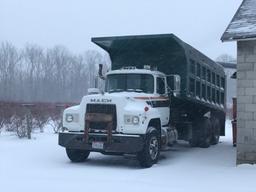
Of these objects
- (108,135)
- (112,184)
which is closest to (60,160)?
(108,135)

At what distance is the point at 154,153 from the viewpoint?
12.7 metres

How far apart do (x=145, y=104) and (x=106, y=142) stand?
143 cm

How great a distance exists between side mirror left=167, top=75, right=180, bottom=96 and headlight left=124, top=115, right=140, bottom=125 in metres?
2.17

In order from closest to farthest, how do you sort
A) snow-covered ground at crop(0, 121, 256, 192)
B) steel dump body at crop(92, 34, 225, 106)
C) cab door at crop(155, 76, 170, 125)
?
1. snow-covered ground at crop(0, 121, 256, 192)
2. cab door at crop(155, 76, 170, 125)
3. steel dump body at crop(92, 34, 225, 106)

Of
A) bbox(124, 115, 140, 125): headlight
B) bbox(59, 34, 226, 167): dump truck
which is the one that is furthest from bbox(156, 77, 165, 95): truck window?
bbox(124, 115, 140, 125): headlight

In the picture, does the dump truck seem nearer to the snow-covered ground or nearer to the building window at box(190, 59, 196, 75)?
the building window at box(190, 59, 196, 75)

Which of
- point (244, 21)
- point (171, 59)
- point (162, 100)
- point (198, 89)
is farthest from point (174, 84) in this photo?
point (244, 21)

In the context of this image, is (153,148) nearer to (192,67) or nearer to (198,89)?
(192,67)

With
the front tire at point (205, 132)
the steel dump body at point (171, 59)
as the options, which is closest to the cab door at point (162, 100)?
the steel dump body at point (171, 59)

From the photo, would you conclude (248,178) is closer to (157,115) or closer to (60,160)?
(157,115)

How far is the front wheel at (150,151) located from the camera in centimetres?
1212

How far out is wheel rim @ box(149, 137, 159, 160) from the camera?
40.8 ft

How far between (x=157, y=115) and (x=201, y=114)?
437cm

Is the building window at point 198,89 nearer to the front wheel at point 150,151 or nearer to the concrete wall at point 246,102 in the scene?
the front wheel at point 150,151
